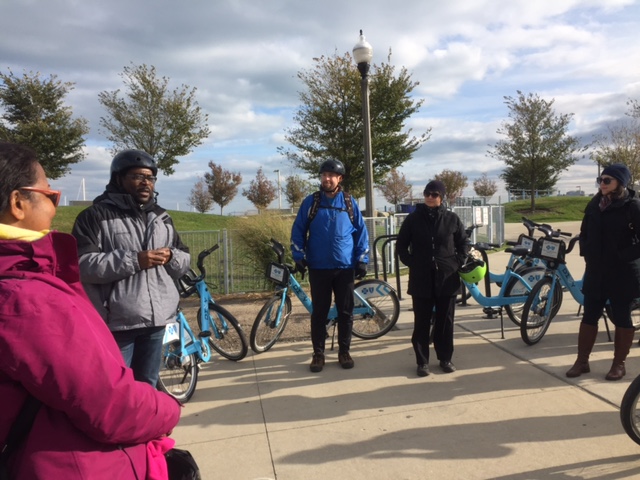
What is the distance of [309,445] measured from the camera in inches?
126

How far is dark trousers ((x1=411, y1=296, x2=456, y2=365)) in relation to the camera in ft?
14.4

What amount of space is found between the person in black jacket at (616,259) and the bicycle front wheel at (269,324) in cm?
291

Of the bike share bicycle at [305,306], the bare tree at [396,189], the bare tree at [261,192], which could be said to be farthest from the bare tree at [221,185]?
the bike share bicycle at [305,306]

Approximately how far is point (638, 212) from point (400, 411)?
255cm

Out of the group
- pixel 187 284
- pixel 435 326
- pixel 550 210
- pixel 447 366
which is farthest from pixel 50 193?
pixel 550 210

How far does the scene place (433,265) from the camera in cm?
432

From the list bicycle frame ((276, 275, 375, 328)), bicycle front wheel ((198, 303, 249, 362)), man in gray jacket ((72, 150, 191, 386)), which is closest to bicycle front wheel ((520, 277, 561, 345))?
bicycle frame ((276, 275, 375, 328))

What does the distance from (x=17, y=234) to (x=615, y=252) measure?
4.26 meters

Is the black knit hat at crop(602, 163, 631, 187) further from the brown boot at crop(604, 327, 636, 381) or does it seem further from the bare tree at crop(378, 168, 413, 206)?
the bare tree at crop(378, 168, 413, 206)

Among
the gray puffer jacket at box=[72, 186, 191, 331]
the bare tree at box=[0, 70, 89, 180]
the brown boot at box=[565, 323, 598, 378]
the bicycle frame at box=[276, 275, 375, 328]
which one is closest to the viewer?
the gray puffer jacket at box=[72, 186, 191, 331]

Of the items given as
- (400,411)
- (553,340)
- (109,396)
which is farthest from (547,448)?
(109,396)

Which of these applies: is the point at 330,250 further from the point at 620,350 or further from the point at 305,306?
the point at 620,350

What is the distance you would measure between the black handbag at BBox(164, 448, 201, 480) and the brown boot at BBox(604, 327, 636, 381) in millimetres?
3839

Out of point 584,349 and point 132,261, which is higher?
point 132,261
